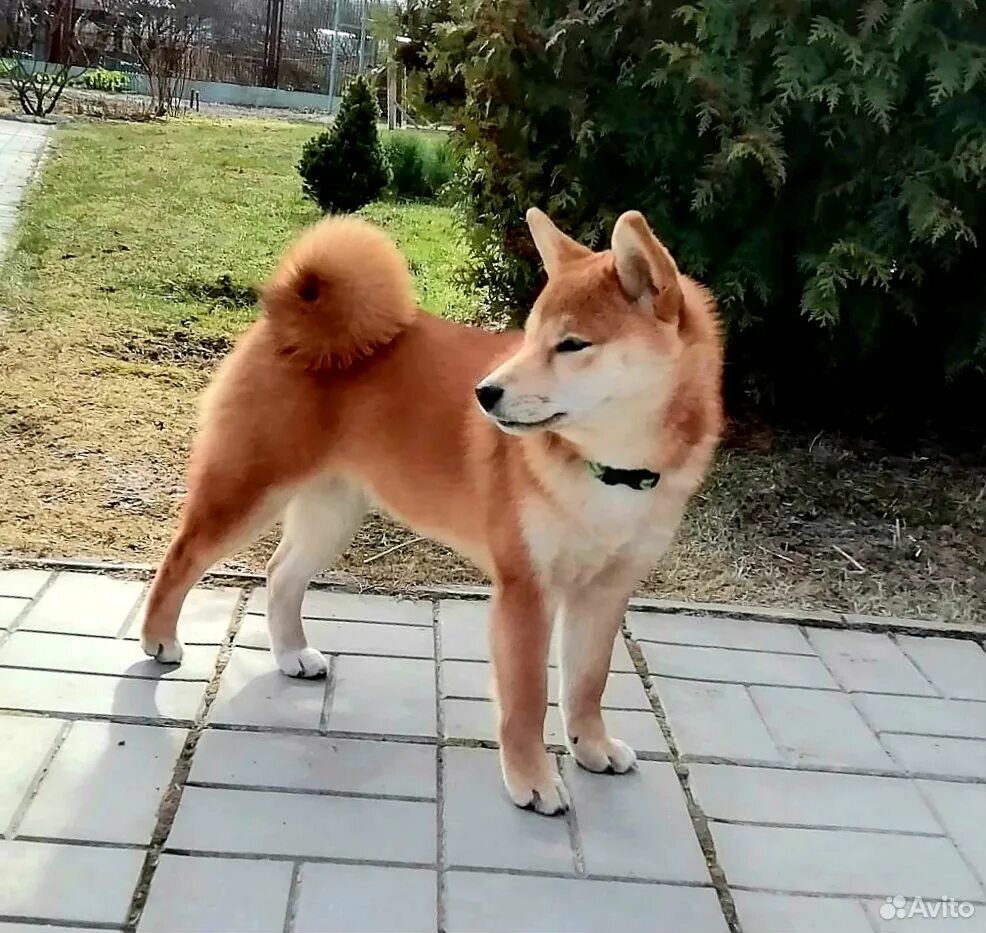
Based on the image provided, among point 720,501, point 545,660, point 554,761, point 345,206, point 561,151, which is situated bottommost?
point 345,206

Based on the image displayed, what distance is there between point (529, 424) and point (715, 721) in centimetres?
102

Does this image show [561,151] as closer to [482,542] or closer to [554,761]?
[482,542]

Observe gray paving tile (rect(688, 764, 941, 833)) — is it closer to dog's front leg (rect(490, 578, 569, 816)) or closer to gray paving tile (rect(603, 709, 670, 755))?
gray paving tile (rect(603, 709, 670, 755))

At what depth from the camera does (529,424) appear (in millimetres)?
2184

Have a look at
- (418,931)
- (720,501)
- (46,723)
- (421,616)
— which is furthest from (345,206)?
(418,931)

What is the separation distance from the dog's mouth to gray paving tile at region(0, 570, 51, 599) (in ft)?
4.99

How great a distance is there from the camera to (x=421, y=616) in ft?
10.4

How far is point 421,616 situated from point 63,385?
91.1 inches

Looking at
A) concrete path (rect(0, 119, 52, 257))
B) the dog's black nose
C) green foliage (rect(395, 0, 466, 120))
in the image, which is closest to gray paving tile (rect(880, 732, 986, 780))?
the dog's black nose

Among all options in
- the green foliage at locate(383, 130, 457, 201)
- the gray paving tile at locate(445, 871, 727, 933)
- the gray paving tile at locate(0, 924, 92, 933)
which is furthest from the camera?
the green foliage at locate(383, 130, 457, 201)

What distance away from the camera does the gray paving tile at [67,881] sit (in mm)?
1928

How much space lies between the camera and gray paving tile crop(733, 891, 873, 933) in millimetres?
2090

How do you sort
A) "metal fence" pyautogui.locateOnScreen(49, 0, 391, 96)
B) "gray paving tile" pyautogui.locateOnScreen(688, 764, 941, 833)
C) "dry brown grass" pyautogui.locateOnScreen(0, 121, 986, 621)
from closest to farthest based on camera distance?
"gray paving tile" pyautogui.locateOnScreen(688, 764, 941, 833), "dry brown grass" pyautogui.locateOnScreen(0, 121, 986, 621), "metal fence" pyautogui.locateOnScreen(49, 0, 391, 96)

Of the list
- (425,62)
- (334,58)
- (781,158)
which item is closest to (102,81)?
(334,58)
